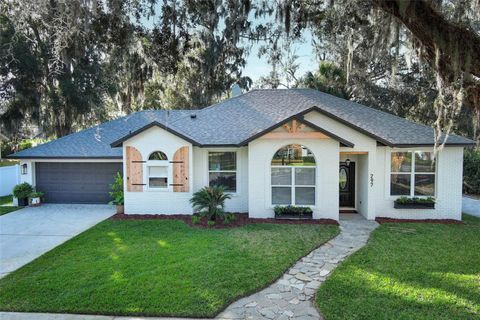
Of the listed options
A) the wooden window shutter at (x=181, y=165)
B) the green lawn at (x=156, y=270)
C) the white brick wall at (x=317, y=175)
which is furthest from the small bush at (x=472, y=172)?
the wooden window shutter at (x=181, y=165)

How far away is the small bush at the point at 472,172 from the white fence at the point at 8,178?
23393 millimetres

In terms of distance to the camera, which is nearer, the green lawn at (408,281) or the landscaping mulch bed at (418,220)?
the green lawn at (408,281)

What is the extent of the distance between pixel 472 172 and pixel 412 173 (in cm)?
791

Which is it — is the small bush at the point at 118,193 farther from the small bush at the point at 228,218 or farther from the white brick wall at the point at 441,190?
the white brick wall at the point at 441,190

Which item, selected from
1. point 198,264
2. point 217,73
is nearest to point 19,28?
point 198,264

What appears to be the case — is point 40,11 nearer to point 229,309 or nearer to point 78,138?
point 229,309

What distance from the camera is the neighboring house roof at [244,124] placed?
410 inches

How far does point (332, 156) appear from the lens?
31.8ft

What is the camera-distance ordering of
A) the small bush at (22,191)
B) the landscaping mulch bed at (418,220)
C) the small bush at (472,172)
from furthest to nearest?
the small bush at (472,172), the small bush at (22,191), the landscaping mulch bed at (418,220)

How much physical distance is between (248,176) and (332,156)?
288 centimetres

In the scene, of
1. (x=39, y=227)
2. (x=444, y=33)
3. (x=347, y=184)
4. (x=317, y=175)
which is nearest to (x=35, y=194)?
(x=39, y=227)

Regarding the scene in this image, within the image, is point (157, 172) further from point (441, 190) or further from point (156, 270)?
point (441, 190)

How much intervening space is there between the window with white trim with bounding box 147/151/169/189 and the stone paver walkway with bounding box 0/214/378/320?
5.97m

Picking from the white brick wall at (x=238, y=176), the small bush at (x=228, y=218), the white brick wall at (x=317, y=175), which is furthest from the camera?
the white brick wall at (x=238, y=176)
